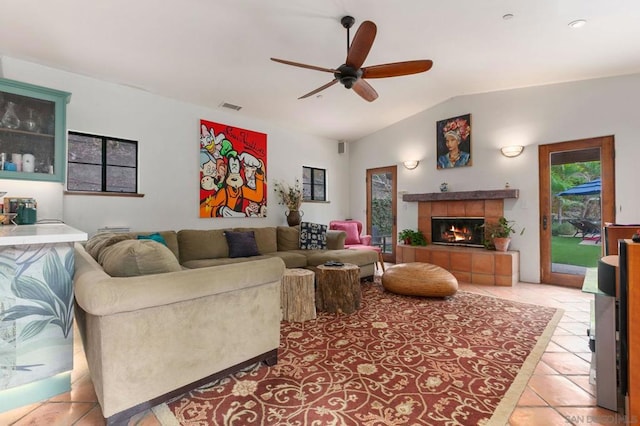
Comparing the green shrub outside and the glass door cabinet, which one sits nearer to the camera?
the glass door cabinet

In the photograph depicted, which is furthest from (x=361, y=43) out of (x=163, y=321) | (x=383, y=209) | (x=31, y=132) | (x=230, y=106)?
A: (x=383, y=209)

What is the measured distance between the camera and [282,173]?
5.87m

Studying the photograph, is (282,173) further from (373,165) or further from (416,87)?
(416,87)

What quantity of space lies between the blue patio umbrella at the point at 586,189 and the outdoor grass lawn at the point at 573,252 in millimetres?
651

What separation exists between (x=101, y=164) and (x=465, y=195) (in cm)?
542

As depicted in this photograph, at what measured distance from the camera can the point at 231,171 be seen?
5074mm

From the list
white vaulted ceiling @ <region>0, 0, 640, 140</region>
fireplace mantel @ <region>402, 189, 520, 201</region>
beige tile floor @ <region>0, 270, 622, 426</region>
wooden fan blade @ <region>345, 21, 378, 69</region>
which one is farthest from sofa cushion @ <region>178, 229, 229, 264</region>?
fireplace mantel @ <region>402, 189, 520, 201</region>

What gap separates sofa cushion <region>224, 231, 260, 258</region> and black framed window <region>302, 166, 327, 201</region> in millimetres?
2198

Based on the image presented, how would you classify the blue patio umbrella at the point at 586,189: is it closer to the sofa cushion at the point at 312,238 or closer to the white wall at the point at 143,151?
the sofa cushion at the point at 312,238

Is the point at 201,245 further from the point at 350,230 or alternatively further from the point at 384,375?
the point at 384,375

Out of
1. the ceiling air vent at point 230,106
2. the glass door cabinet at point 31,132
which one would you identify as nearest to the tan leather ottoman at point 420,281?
the ceiling air vent at point 230,106

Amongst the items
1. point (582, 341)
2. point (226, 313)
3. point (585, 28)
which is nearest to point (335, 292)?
point (226, 313)

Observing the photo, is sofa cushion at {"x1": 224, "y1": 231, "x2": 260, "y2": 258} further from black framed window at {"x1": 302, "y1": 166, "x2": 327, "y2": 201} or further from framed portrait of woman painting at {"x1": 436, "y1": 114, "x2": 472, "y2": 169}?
framed portrait of woman painting at {"x1": 436, "y1": 114, "x2": 472, "y2": 169}

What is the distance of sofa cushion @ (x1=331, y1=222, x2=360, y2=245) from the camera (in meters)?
5.61
